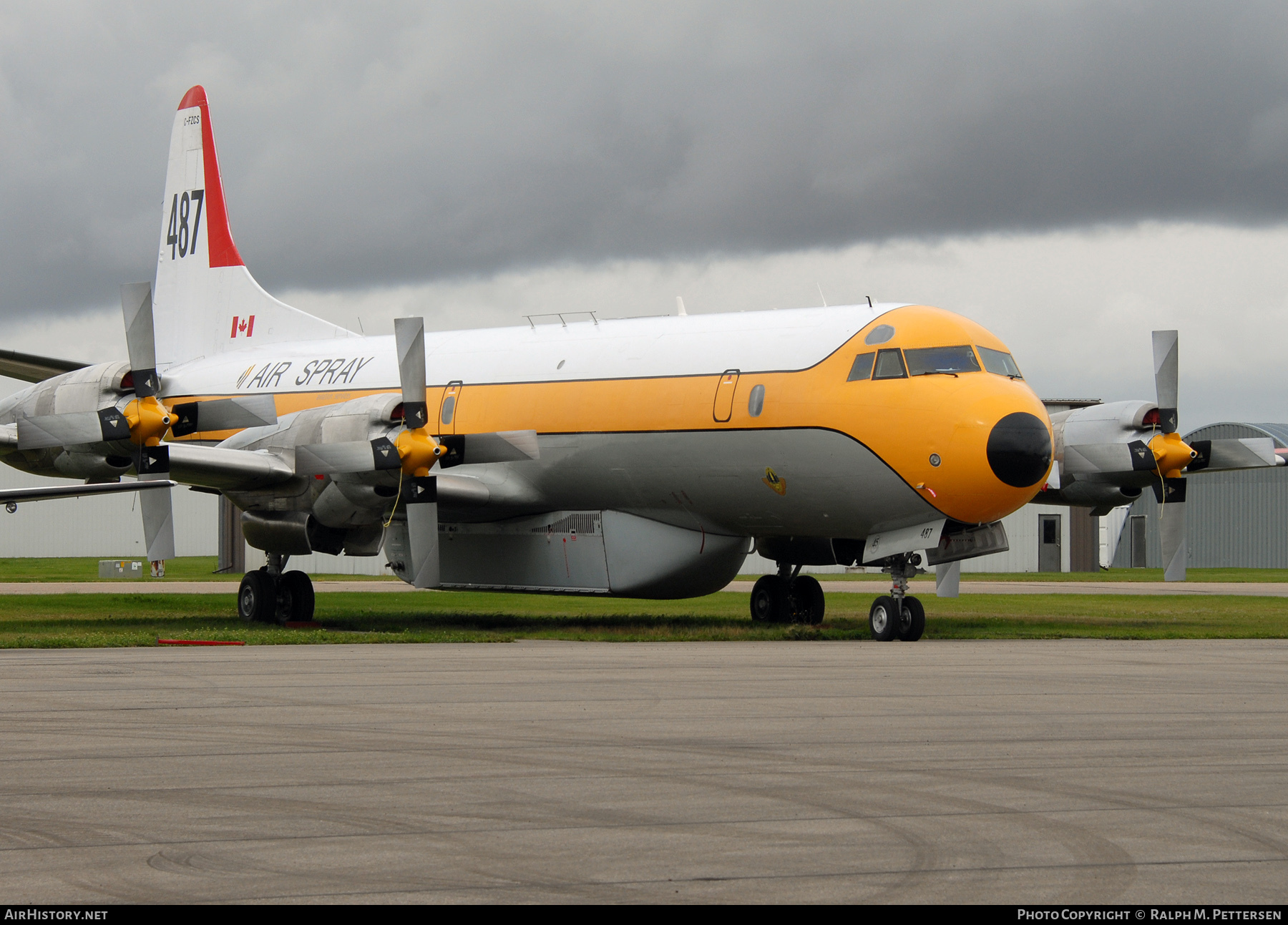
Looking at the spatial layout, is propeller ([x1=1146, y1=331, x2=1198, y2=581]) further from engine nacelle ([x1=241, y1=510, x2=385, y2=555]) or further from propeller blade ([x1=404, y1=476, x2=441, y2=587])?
engine nacelle ([x1=241, y1=510, x2=385, y2=555])

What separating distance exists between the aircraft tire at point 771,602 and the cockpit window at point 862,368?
5579 millimetres

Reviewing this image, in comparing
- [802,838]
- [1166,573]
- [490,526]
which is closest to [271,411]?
[490,526]

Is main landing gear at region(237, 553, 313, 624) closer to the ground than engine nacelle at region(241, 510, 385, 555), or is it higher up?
closer to the ground

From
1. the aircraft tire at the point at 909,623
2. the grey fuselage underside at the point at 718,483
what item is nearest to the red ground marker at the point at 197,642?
the grey fuselage underside at the point at 718,483

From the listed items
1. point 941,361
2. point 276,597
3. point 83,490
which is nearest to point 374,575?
point 83,490

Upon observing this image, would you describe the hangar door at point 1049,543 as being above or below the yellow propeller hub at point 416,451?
below

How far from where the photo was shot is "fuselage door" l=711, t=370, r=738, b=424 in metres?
20.2

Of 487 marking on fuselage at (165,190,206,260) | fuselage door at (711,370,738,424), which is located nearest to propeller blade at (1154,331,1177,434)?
fuselage door at (711,370,738,424)

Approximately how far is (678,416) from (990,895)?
50.6ft

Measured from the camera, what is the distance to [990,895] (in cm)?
551

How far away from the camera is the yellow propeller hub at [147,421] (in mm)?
20719

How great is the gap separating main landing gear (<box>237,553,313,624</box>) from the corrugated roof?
5404 cm

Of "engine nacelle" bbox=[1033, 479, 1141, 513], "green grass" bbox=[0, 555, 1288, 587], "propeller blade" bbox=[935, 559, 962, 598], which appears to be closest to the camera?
"engine nacelle" bbox=[1033, 479, 1141, 513]

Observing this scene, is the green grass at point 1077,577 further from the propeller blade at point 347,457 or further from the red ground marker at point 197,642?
the red ground marker at point 197,642
